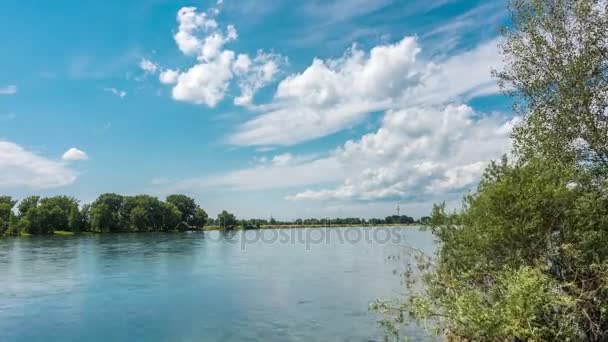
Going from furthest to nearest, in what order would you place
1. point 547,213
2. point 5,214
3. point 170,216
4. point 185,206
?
point 185,206, point 170,216, point 5,214, point 547,213

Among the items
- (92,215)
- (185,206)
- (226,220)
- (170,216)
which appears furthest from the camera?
(226,220)

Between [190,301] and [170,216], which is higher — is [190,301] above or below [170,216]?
below

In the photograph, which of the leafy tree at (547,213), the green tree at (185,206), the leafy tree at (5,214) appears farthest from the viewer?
the green tree at (185,206)

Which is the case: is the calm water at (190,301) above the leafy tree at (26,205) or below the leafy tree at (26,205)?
below

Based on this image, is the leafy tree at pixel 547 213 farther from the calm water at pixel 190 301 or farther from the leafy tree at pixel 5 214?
the leafy tree at pixel 5 214

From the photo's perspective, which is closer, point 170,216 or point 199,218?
point 170,216

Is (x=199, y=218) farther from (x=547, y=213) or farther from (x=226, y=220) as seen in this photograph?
(x=547, y=213)

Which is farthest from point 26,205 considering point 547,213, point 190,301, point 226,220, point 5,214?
point 547,213

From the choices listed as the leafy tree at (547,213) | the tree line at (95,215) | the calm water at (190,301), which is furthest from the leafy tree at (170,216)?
the leafy tree at (547,213)

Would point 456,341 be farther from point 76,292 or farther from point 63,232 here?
point 63,232

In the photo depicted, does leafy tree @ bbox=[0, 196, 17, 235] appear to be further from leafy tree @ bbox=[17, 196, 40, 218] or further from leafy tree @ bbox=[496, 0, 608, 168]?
leafy tree @ bbox=[496, 0, 608, 168]

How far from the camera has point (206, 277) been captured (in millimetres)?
39250

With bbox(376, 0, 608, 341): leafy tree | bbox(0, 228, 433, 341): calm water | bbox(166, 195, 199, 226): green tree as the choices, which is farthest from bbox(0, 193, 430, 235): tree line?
bbox(376, 0, 608, 341): leafy tree

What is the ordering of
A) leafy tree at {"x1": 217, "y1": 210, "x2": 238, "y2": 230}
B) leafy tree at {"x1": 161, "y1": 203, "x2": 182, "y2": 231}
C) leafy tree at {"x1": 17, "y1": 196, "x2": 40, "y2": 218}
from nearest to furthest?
leafy tree at {"x1": 17, "y1": 196, "x2": 40, "y2": 218} < leafy tree at {"x1": 161, "y1": 203, "x2": 182, "y2": 231} < leafy tree at {"x1": 217, "y1": 210, "x2": 238, "y2": 230}
